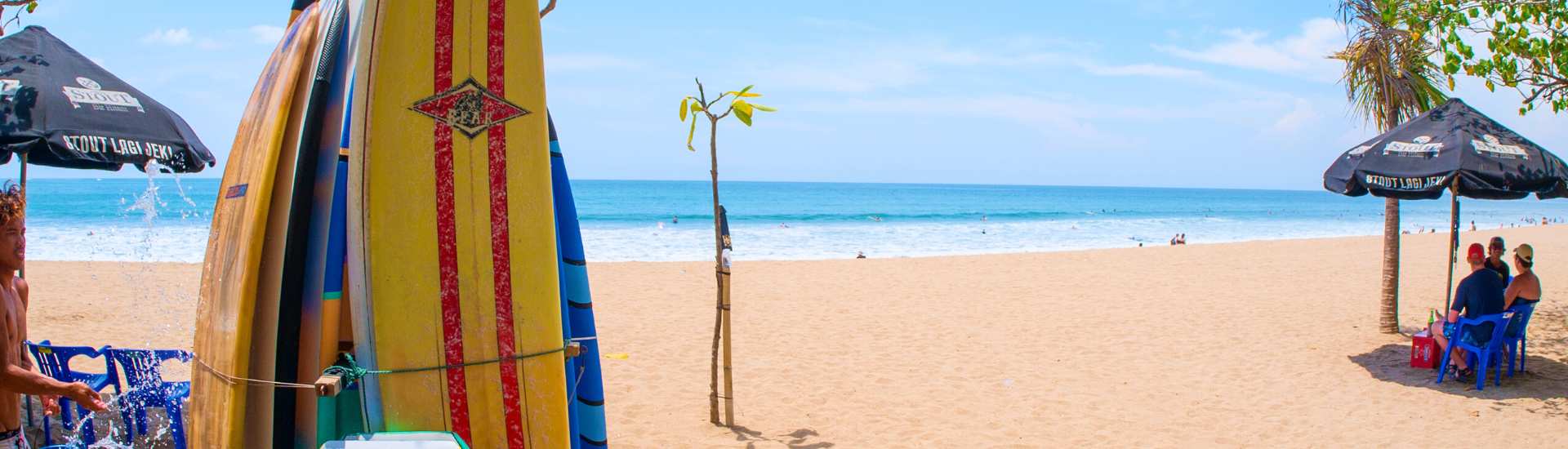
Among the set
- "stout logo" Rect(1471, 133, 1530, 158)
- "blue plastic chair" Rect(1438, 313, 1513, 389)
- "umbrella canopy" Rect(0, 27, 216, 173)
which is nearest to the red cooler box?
"blue plastic chair" Rect(1438, 313, 1513, 389)

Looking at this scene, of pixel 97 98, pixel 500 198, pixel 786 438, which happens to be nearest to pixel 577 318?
pixel 500 198

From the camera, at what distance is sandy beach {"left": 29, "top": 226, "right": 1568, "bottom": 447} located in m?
5.20

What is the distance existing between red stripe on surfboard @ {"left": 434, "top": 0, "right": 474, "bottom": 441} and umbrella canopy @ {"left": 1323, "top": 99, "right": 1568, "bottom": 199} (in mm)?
5589

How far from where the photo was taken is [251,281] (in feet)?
7.88

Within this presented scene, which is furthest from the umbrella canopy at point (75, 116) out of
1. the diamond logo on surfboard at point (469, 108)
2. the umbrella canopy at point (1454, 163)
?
the umbrella canopy at point (1454, 163)

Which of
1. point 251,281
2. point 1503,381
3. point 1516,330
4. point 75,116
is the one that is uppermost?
point 75,116

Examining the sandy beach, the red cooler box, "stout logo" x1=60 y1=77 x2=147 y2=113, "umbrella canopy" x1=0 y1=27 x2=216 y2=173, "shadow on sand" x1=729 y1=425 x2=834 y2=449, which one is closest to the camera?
"umbrella canopy" x1=0 y1=27 x2=216 y2=173

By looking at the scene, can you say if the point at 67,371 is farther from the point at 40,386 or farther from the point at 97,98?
the point at 40,386

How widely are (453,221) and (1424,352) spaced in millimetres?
6871

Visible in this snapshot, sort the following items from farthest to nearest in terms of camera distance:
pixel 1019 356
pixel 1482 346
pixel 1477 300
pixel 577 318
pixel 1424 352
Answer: pixel 1019 356, pixel 1424 352, pixel 1482 346, pixel 1477 300, pixel 577 318

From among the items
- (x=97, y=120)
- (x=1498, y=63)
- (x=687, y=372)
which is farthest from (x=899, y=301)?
(x=97, y=120)

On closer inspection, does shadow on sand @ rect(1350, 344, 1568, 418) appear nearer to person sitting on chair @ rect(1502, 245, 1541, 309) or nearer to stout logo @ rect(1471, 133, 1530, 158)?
person sitting on chair @ rect(1502, 245, 1541, 309)

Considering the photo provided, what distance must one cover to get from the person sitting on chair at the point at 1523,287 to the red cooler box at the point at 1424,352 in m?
0.64

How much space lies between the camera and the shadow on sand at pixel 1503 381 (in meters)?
5.67
